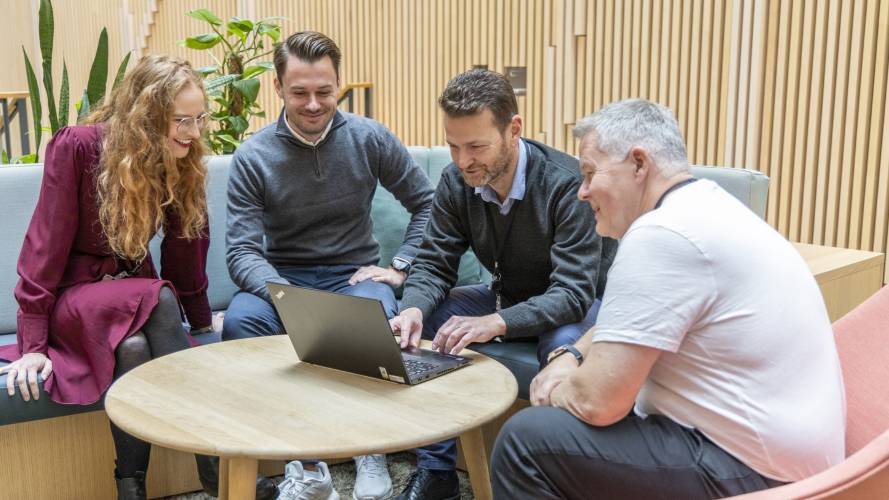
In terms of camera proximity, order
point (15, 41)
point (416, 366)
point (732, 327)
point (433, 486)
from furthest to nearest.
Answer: point (15, 41), point (433, 486), point (416, 366), point (732, 327)

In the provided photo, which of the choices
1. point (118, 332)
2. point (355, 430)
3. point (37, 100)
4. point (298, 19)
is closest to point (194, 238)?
point (118, 332)

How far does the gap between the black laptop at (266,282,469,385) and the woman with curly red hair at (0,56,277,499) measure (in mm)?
→ 513

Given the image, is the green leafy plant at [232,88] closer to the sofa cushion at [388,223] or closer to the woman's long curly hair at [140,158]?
the sofa cushion at [388,223]

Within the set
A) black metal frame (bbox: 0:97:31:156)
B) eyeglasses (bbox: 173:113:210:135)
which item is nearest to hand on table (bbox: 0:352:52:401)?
eyeglasses (bbox: 173:113:210:135)

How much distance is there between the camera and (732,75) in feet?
15.4

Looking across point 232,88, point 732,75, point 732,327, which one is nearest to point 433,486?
point 732,327

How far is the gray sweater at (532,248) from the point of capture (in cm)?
238

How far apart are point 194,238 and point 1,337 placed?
0.68 metres

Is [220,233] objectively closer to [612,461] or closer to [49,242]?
[49,242]

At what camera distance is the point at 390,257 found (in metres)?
3.37

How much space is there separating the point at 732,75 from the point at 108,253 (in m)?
A: 3.43

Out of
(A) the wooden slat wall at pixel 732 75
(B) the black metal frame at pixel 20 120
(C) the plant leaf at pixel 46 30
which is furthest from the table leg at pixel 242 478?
(B) the black metal frame at pixel 20 120

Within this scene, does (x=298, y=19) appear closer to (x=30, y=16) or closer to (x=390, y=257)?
(x=390, y=257)

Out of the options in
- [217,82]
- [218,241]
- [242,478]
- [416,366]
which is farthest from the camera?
[217,82]
